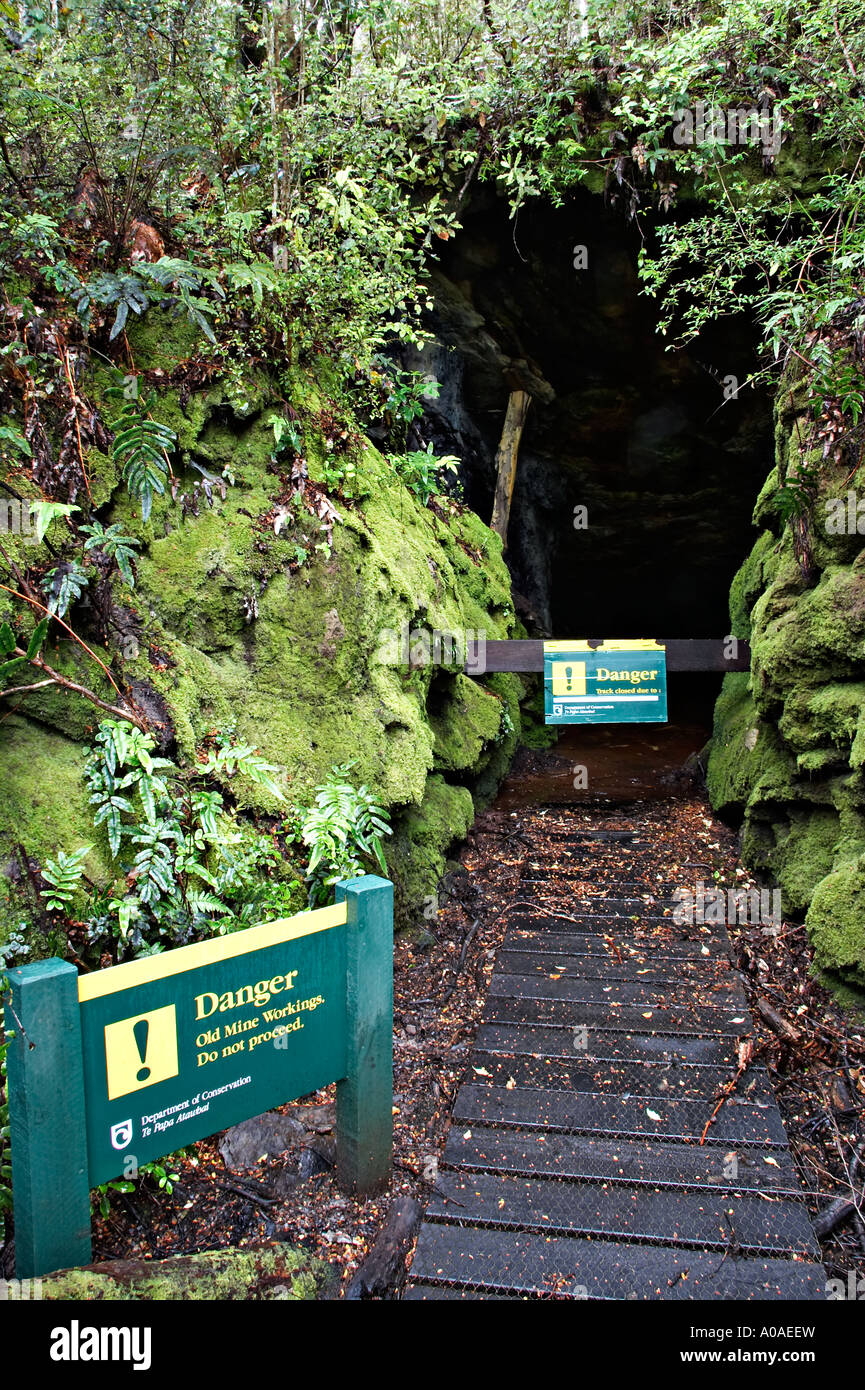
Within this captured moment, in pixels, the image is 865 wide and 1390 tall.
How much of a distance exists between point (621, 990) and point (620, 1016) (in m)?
0.31

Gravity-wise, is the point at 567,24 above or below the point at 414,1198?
above

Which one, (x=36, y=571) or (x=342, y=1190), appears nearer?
(x=342, y=1190)

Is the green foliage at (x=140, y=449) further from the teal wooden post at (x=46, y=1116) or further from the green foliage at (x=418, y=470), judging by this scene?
the green foliage at (x=418, y=470)

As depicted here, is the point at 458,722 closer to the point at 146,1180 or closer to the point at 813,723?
the point at 813,723

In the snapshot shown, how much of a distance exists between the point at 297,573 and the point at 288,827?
180 centimetres

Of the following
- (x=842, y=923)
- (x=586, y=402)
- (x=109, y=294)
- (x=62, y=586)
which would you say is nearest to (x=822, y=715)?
(x=842, y=923)

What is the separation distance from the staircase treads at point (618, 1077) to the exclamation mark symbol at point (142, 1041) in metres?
2.06

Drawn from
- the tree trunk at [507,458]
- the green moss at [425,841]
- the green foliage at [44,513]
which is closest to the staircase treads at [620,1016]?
the green moss at [425,841]

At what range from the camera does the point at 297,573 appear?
527cm

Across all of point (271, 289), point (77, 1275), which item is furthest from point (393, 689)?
point (77, 1275)

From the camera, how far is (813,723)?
5496 millimetres

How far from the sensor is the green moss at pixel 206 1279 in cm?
227

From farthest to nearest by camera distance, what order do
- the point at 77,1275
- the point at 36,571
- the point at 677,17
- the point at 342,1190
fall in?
1. the point at 677,17
2. the point at 36,571
3. the point at 342,1190
4. the point at 77,1275

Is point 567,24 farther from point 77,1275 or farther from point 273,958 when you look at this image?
point 77,1275
